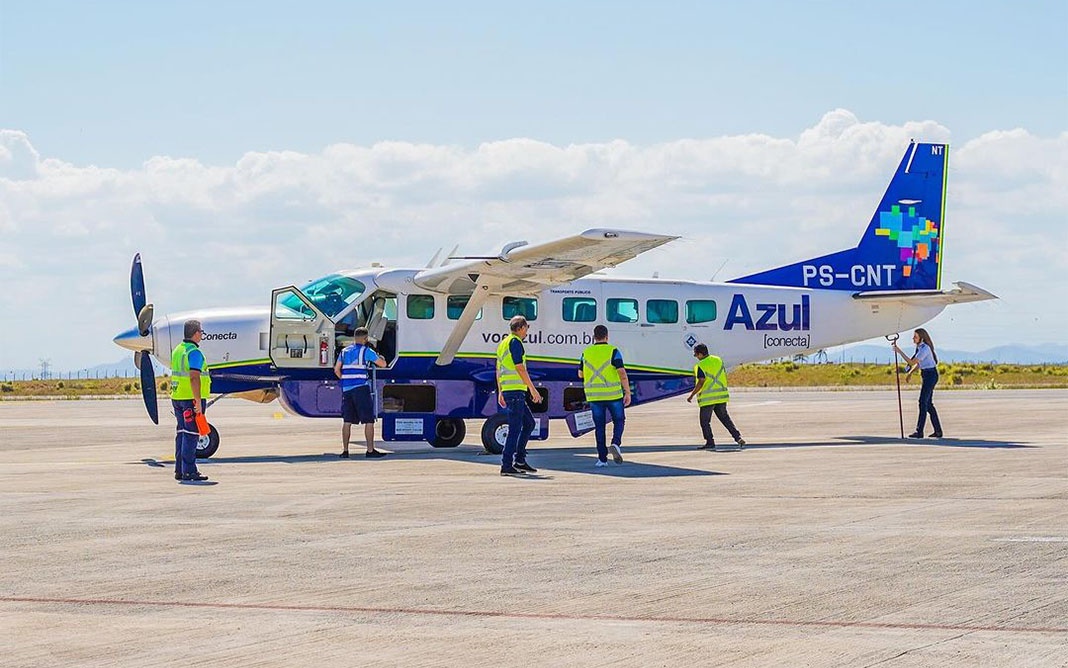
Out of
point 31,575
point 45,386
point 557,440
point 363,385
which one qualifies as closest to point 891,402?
point 557,440

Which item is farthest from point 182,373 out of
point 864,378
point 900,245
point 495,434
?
point 864,378

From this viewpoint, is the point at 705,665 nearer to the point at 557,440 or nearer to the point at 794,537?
the point at 794,537

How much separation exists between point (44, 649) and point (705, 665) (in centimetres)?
325

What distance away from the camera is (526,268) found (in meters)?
19.8

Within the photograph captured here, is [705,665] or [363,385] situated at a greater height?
[363,385]

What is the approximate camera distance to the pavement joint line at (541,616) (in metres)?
7.01

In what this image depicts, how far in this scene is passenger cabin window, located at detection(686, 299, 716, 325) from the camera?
22.6 meters

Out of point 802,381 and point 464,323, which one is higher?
point 464,323

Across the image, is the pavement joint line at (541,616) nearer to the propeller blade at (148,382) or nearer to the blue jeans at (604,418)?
the blue jeans at (604,418)

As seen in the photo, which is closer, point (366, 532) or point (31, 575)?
point (31, 575)

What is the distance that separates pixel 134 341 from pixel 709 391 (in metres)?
8.82

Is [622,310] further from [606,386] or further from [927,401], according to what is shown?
[927,401]

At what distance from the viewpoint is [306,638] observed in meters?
6.99

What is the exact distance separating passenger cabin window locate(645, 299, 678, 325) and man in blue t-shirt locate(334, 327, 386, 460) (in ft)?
16.6
